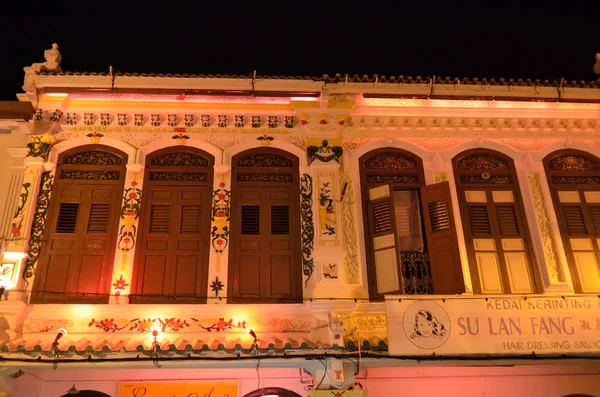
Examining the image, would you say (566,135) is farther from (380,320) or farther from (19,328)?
(19,328)

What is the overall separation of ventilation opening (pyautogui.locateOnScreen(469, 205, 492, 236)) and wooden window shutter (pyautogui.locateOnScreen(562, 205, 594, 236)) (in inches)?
50.3

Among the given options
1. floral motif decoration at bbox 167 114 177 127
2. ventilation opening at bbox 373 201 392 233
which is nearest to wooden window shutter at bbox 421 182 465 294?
ventilation opening at bbox 373 201 392 233

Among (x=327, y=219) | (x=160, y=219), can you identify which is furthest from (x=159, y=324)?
(x=327, y=219)

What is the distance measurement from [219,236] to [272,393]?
238 centimetres

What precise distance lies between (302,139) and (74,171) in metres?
3.68

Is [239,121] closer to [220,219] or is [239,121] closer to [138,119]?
[138,119]

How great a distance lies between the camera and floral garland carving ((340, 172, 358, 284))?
806 centimetres

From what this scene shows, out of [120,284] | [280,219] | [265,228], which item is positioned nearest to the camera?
[120,284]

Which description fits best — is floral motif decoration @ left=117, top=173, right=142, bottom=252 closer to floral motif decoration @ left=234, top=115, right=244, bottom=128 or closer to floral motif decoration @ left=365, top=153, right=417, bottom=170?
floral motif decoration @ left=234, top=115, right=244, bottom=128

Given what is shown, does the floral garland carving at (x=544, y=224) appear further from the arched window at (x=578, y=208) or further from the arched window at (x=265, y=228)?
the arched window at (x=265, y=228)

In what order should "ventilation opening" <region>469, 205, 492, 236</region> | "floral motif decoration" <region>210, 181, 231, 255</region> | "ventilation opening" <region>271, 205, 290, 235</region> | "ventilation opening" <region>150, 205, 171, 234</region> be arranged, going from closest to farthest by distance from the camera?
"floral motif decoration" <region>210, 181, 231, 255</region> < "ventilation opening" <region>150, 205, 171, 234</region> < "ventilation opening" <region>271, 205, 290, 235</region> < "ventilation opening" <region>469, 205, 492, 236</region>

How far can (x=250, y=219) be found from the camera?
8.46 metres

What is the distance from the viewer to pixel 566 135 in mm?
9352

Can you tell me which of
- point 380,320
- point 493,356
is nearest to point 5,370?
point 380,320
